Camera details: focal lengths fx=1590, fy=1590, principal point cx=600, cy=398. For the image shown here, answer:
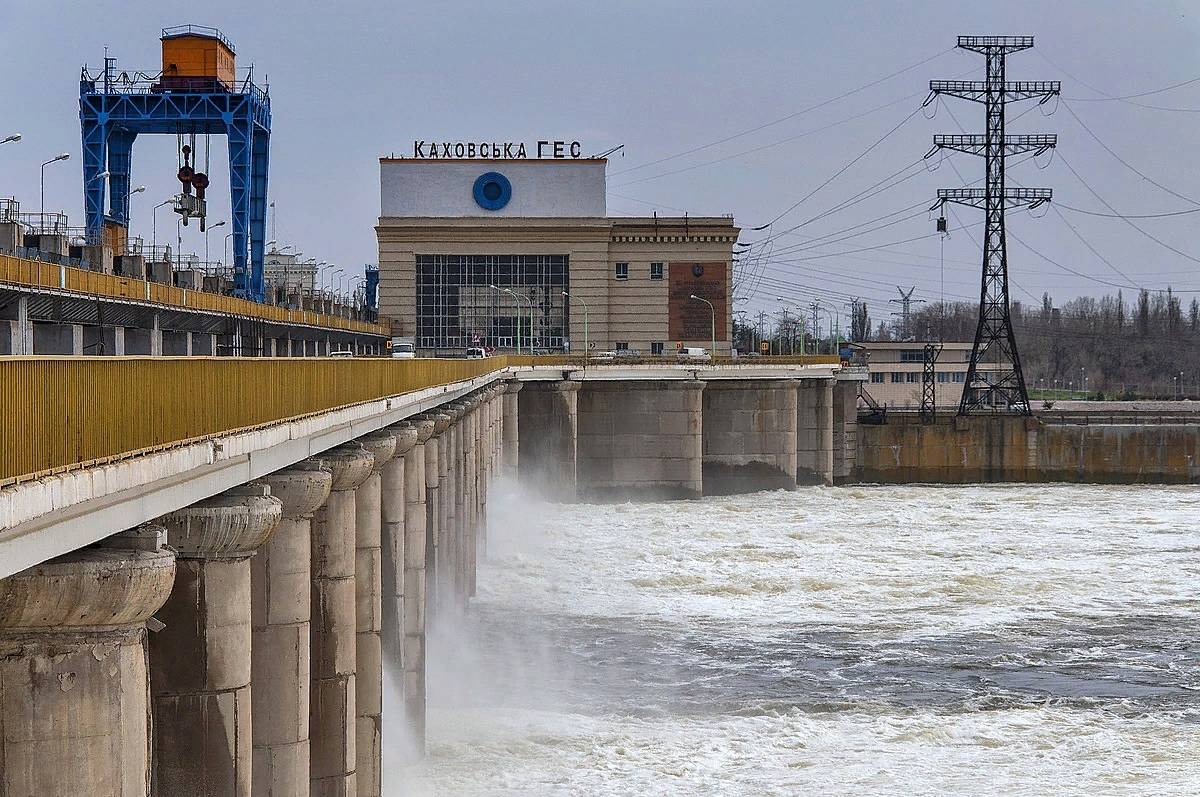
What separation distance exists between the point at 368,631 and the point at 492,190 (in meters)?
99.7

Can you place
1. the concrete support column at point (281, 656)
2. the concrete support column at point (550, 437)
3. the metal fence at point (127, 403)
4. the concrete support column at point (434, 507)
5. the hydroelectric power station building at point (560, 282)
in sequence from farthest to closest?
the hydroelectric power station building at point (560, 282), the concrete support column at point (550, 437), the concrete support column at point (434, 507), the concrete support column at point (281, 656), the metal fence at point (127, 403)

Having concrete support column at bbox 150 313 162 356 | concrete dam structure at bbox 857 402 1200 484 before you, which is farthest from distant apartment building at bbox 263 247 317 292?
concrete support column at bbox 150 313 162 356

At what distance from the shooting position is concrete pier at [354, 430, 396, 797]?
85.3 ft

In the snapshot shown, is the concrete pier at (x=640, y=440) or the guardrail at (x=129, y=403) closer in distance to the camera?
the guardrail at (x=129, y=403)

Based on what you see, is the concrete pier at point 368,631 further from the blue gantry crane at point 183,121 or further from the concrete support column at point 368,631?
the blue gantry crane at point 183,121

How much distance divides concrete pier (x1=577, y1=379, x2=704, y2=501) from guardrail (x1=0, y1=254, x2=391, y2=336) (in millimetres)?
19248

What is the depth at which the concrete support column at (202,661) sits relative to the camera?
1584cm

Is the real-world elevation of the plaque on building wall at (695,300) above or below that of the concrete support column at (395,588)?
above

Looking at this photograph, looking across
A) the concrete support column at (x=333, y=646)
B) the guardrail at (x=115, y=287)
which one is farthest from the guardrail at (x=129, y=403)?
the guardrail at (x=115, y=287)

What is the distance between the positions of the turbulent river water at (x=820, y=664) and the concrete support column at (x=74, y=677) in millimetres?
17620

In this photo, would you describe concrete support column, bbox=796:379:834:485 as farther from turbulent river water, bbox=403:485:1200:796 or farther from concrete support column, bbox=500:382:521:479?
concrete support column, bbox=500:382:521:479

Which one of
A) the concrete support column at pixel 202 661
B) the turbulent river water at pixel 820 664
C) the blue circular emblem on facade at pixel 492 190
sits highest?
the blue circular emblem on facade at pixel 492 190

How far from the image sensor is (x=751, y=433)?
9262cm

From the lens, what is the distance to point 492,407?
75.4m
